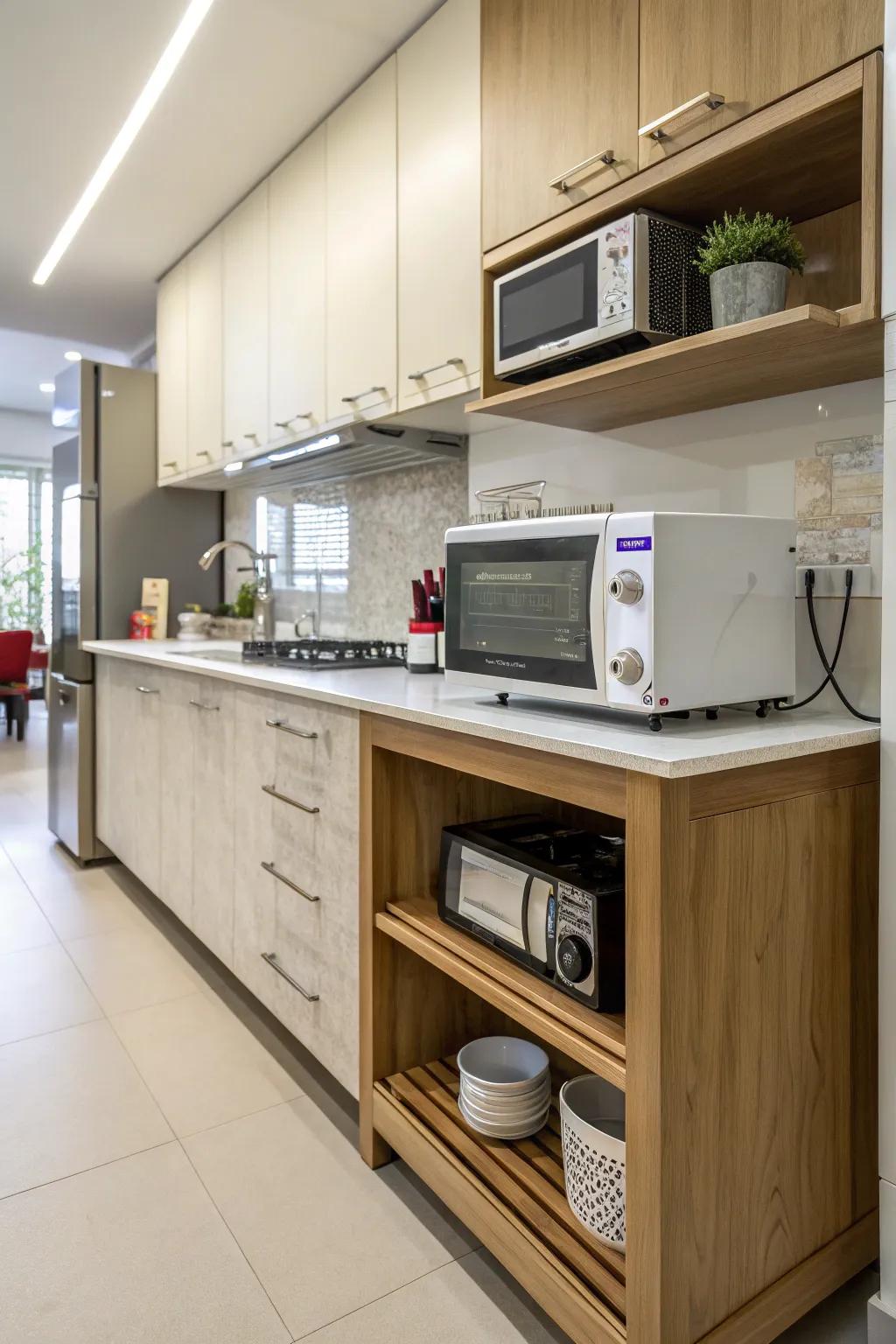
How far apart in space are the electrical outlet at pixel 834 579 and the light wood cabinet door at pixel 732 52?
708 millimetres

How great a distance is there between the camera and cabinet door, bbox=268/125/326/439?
2.56 metres

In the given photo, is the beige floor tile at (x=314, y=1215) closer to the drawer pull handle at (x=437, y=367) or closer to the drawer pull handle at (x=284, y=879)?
the drawer pull handle at (x=284, y=879)

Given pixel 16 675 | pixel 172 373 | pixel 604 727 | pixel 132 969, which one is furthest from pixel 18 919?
pixel 16 675

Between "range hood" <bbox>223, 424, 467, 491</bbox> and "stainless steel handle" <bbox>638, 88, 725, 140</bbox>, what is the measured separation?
107cm

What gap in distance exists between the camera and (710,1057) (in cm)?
111

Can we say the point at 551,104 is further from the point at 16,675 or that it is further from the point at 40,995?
the point at 16,675

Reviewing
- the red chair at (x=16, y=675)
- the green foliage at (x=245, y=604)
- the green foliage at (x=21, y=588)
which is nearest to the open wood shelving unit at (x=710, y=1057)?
the green foliage at (x=245, y=604)

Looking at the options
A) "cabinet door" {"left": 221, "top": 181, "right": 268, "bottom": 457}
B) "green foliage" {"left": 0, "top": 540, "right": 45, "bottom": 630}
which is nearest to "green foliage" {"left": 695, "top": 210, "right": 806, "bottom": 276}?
"cabinet door" {"left": 221, "top": 181, "right": 268, "bottom": 457}

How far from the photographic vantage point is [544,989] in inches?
52.7

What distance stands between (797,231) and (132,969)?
2.53 meters

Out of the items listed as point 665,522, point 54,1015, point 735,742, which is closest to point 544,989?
point 735,742

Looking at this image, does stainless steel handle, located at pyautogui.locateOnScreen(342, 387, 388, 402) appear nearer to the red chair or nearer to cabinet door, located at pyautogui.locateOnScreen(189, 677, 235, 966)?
cabinet door, located at pyautogui.locateOnScreen(189, 677, 235, 966)

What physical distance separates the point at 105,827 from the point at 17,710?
3.78 metres

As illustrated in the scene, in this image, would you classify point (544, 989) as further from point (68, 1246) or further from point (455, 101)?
point (455, 101)
